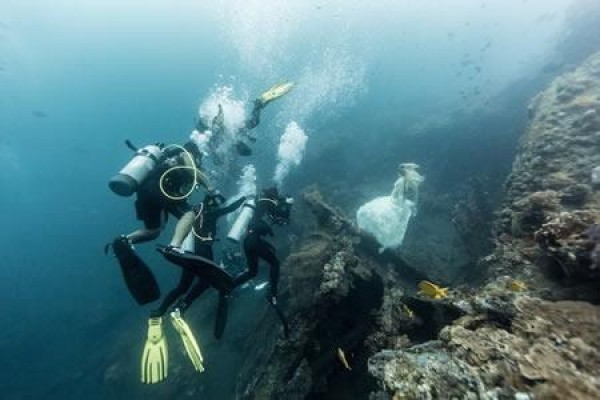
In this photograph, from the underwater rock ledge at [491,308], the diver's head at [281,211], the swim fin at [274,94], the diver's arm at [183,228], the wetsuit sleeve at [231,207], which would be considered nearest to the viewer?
the underwater rock ledge at [491,308]

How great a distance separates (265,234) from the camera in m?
6.70

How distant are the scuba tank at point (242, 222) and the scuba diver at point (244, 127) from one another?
1.71m

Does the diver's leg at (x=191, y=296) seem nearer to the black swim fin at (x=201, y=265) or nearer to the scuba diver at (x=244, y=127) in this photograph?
the black swim fin at (x=201, y=265)

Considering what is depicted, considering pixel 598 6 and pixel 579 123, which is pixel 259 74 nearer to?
pixel 598 6

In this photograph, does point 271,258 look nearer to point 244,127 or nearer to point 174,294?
point 174,294

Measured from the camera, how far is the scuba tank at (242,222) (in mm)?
6477

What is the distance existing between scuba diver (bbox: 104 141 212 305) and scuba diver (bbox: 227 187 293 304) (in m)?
0.87

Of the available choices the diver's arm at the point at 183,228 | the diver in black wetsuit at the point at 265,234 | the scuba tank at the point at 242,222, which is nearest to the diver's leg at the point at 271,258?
the diver in black wetsuit at the point at 265,234

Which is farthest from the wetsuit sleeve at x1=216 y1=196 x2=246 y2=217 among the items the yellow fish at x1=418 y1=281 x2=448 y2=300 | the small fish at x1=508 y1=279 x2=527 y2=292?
the small fish at x1=508 y1=279 x2=527 y2=292

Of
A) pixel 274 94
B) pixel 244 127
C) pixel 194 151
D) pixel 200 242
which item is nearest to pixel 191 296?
pixel 200 242

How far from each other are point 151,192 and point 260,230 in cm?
189

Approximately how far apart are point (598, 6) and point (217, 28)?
109 m

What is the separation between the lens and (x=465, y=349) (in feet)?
10.1

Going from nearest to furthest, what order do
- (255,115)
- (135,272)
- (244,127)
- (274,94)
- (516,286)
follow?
(516,286) < (135,272) < (274,94) < (255,115) < (244,127)
